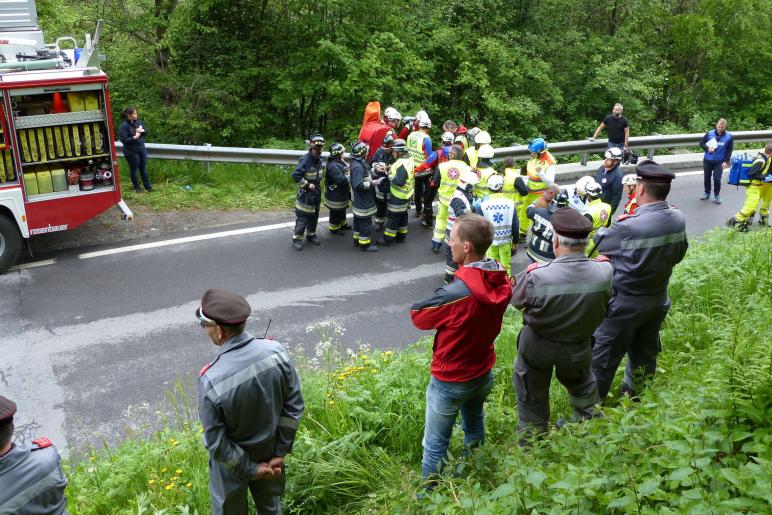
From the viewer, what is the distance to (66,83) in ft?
31.1

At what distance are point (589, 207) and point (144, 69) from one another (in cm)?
1024

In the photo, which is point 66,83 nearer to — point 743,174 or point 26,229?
point 26,229

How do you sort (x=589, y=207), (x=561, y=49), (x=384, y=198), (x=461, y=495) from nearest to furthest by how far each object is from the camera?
(x=461, y=495) < (x=589, y=207) < (x=384, y=198) < (x=561, y=49)

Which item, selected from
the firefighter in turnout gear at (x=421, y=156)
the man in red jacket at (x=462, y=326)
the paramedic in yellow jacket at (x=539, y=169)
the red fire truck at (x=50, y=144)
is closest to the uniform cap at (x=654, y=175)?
the man in red jacket at (x=462, y=326)

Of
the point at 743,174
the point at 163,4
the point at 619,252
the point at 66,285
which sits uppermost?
the point at 163,4

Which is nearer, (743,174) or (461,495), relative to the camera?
(461,495)

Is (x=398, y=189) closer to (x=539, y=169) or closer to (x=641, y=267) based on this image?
(x=539, y=169)

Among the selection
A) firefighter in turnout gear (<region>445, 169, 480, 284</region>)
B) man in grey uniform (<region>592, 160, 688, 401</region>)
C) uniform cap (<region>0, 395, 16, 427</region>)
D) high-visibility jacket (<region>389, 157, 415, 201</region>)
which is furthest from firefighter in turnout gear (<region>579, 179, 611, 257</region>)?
uniform cap (<region>0, 395, 16, 427</region>)

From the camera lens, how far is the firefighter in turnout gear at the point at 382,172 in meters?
11.3

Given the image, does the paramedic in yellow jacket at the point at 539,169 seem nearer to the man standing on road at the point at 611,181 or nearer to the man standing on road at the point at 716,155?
the man standing on road at the point at 611,181

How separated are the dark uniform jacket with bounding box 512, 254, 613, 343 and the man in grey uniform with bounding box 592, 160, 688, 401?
2.63ft

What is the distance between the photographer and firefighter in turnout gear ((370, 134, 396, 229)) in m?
11.3

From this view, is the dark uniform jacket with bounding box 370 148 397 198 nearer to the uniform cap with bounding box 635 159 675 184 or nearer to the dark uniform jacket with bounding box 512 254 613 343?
the uniform cap with bounding box 635 159 675 184

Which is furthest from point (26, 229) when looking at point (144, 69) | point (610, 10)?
point (610, 10)
